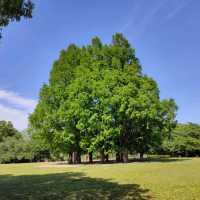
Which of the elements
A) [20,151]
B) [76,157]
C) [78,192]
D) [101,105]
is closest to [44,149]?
[20,151]

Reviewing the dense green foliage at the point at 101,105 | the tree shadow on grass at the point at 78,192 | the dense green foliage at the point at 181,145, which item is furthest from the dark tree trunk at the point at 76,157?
the tree shadow on grass at the point at 78,192

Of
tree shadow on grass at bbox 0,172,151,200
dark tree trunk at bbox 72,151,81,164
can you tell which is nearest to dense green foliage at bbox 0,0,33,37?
tree shadow on grass at bbox 0,172,151,200

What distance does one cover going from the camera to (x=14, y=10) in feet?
32.4

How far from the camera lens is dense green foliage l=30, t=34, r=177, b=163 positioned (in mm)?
34969

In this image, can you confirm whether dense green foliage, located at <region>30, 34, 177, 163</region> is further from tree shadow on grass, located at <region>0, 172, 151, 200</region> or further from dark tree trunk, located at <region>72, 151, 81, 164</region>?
tree shadow on grass, located at <region>0, 172, 151, 200</region>

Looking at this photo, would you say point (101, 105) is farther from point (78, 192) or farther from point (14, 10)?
point (14, 10)

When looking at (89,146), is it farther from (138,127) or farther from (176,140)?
(176,140)

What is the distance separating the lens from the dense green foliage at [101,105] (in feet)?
115

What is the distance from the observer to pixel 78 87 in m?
36.9

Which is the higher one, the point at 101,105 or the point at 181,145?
the point at 101,105

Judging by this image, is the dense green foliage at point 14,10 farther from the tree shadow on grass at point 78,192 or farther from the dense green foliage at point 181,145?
the dense green foliage at point 181,145

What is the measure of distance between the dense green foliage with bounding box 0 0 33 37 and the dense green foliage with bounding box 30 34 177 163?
2471cm

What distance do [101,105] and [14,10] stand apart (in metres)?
25.8

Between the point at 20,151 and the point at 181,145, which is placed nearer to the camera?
the point at 20,151
